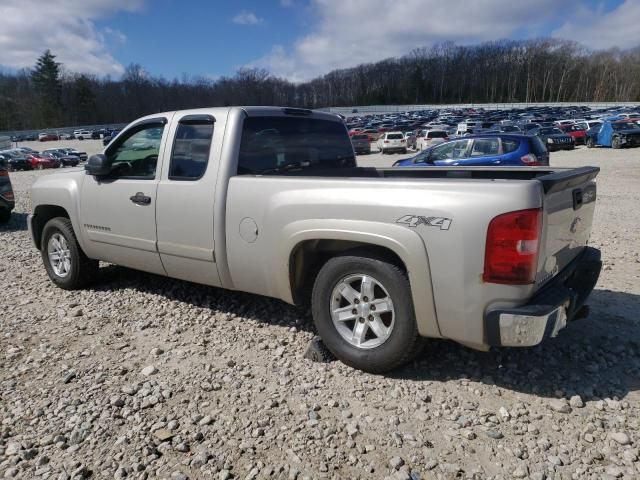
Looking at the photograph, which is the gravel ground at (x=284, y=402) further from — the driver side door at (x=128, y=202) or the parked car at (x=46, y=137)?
the parked car at (x=46, y=137)

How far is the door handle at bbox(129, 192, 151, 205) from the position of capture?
14.6 feet

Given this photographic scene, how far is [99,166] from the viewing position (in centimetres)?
474

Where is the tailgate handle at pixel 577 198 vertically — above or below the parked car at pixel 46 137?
above

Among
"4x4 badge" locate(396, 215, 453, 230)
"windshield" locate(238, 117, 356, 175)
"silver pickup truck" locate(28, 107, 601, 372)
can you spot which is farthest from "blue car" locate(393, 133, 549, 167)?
"4x4 badge" locate(396, 215, 453, 230)

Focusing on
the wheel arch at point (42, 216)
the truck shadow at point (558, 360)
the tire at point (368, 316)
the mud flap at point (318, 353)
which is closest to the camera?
the tire at point (368, 316)

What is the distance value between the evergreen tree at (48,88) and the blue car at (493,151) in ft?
394

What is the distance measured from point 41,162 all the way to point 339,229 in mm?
40365

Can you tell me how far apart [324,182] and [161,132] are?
188 centimetres

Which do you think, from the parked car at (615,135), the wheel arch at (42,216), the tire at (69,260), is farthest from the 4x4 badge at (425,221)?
the parked car at (615,135)

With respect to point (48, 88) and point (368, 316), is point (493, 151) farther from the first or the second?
point (48, 88)

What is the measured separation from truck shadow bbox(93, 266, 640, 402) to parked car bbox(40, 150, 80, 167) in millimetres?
40182

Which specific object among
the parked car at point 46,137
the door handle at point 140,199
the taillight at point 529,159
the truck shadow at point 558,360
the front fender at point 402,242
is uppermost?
the door handle at point 140,199

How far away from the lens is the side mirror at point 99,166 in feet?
15.6

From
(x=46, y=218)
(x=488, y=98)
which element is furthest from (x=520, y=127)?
(x=488, y=98)
